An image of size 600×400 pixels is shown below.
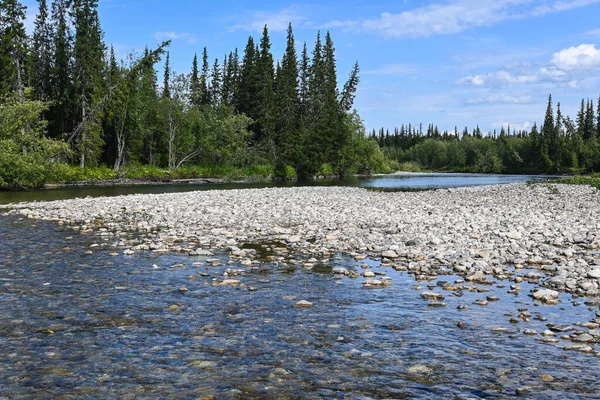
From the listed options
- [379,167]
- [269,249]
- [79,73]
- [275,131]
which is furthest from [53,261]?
[379,167]

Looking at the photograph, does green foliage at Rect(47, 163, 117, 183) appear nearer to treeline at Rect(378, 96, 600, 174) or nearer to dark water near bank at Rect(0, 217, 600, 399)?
dark water near bank at Rect(0, 217, 600, 399)

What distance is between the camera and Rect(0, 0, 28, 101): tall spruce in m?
50.9

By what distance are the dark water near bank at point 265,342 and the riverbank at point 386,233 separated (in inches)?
64.1

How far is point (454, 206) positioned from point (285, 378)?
21.6 m

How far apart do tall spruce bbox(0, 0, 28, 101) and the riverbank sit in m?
31.8

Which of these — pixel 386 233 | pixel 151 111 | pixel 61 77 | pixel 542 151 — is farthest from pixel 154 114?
pixel 542 151

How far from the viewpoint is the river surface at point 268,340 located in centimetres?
580

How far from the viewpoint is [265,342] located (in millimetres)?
Answer: 7238

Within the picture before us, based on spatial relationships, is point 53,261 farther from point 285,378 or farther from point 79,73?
point 79,73

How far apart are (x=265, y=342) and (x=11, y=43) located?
54.9 meters

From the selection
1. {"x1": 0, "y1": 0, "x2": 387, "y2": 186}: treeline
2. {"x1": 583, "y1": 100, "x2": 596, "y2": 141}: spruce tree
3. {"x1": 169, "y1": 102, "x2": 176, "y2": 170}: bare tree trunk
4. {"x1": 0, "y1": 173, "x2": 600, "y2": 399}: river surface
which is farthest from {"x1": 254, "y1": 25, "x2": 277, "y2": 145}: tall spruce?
{"x1": 583, "y1": 100, "x2": 596, "y2": 141}: spruce tree

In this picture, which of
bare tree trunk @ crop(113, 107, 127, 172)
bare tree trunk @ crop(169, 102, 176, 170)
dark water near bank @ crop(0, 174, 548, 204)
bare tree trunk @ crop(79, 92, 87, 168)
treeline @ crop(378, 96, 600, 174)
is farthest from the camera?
treeline @ crop(378, 96, 600, 174)

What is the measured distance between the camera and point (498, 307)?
8.82m

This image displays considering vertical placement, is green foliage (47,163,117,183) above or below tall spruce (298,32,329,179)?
below
